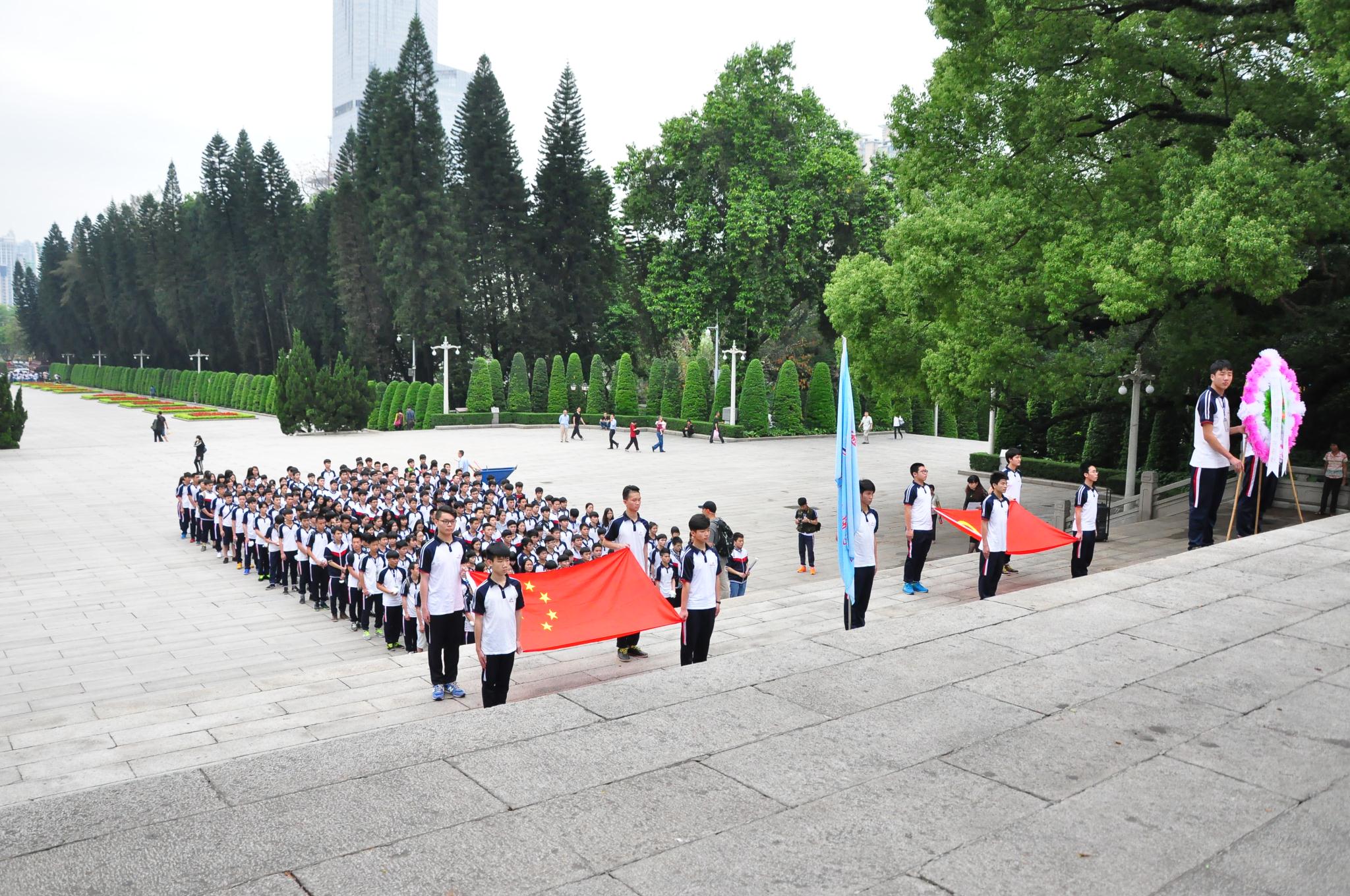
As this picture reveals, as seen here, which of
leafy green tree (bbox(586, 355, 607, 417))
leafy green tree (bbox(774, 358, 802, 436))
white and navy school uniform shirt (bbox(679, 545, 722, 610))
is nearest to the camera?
white and navy school uniform shirt (bbox(679, 545, 722, 610))

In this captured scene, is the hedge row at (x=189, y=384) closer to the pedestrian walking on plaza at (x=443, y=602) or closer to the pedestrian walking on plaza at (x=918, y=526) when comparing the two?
the pedestrian walking on plaza at (x=918, y=526)

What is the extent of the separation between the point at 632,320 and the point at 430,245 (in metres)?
12.7

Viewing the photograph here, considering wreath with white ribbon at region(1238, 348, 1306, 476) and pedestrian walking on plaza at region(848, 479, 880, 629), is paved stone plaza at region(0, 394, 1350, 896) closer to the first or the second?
wreath with white ribbon at region(1238, 348, 1306, 476)

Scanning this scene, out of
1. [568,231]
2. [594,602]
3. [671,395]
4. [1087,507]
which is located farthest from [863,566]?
[568,231]

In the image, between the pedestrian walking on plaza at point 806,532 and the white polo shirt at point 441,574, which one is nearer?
the white polo shirt at point 441,574

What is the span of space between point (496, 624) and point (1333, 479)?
588 inches

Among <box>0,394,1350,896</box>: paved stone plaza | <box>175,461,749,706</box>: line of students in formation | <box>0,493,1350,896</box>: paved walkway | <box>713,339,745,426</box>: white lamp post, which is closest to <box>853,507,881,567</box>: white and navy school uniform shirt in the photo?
<box>175,461,749,706</box>: line of students in formation

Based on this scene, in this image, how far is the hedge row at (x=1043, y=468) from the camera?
24.9m

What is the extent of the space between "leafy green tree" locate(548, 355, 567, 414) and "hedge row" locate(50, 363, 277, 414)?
45.7ft

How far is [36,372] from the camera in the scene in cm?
13050

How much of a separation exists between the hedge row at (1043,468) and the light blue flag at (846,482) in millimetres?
17608

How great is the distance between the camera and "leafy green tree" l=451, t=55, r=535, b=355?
59312mm

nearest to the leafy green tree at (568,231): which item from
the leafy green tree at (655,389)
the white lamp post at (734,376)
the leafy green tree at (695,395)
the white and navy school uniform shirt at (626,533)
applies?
the leafy green tree at (655,389)

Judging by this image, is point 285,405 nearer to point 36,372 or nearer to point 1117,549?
point 1117,549
